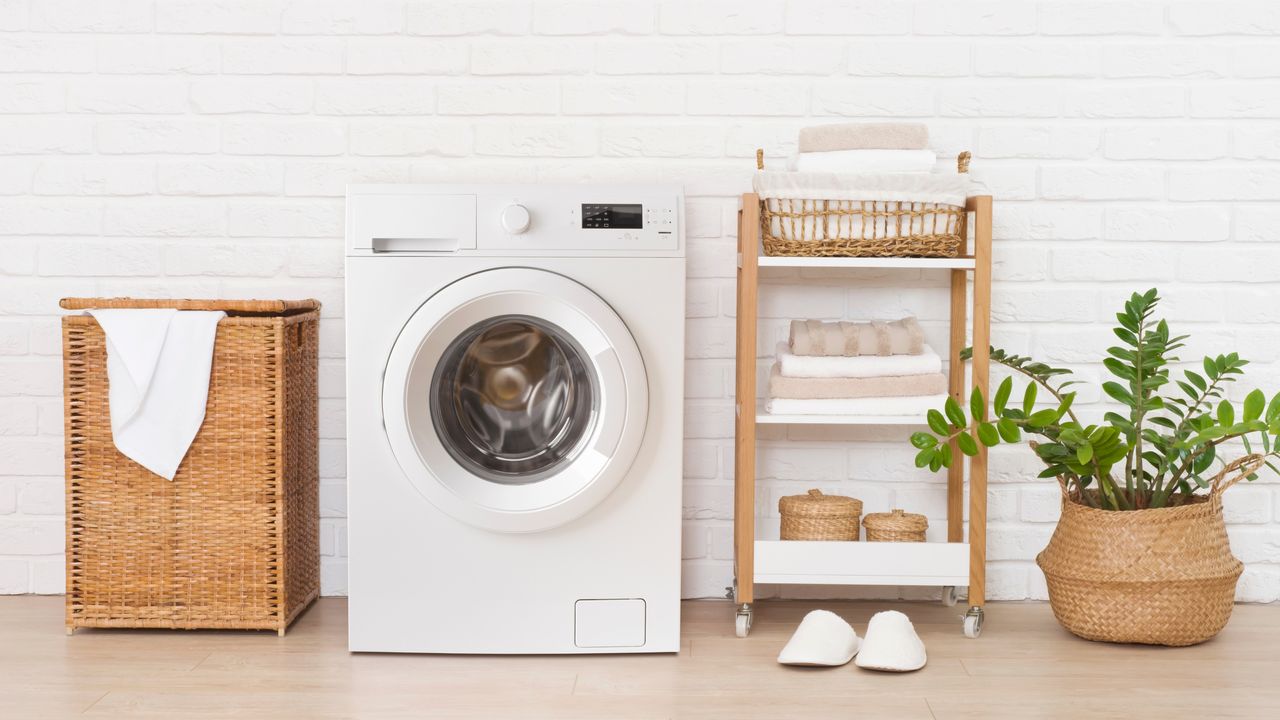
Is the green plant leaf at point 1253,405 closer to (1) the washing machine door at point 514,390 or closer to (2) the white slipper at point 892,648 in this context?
(2) the white slipper at point 892,648

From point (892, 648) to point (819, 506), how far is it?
364 millimetres

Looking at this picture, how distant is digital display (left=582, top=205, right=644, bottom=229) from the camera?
2094 millimetres

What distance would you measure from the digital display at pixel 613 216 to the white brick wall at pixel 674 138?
0.46m

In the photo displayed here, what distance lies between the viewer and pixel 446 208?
2.09 m

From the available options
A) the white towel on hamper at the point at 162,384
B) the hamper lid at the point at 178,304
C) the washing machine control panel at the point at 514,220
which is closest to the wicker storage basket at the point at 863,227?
the washing machine control panel at the point at 514,220

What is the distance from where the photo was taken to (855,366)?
2.25 metres

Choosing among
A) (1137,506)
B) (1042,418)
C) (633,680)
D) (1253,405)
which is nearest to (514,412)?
(633,680)

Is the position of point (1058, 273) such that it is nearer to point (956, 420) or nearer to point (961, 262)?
point (961, 262)

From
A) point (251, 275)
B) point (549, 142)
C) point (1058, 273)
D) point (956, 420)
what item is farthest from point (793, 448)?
point (251, 275)

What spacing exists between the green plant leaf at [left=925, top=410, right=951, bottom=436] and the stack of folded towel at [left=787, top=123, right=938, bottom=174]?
481mm

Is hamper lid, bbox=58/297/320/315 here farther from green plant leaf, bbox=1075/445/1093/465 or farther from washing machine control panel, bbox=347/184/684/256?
green plant leaf, bbox=1075/445/1093/465

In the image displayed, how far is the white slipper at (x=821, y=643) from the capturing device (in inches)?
80.8

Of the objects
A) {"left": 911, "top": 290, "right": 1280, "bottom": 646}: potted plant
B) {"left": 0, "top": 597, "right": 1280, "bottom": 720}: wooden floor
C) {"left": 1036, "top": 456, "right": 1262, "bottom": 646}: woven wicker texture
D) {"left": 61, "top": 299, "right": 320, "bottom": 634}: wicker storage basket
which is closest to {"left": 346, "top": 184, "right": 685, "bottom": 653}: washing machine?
{"left": 0, "top": 597, "right": 1280, "bottom": 720}: wooden floor

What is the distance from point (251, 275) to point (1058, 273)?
184 centimetres
